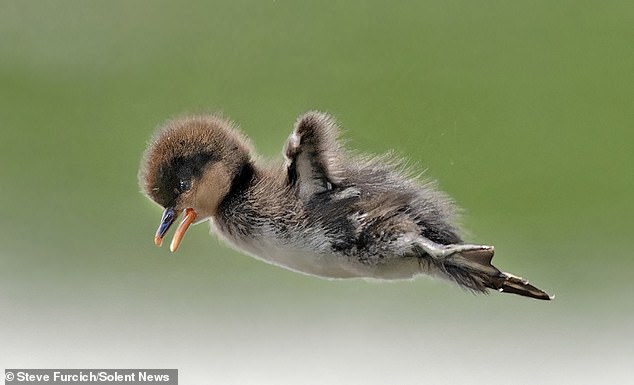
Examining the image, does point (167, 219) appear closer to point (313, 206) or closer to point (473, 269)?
point (313, 206)

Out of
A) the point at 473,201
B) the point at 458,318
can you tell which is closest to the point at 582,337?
the point at 458,318

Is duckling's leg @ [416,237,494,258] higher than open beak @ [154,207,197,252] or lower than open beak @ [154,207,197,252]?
lower

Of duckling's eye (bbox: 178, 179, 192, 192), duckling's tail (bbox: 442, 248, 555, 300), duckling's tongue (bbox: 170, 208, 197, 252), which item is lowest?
duckling's tail (bbox: 442, 248, 555, 300)

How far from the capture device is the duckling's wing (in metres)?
1.33

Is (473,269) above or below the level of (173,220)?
below

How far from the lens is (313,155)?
1382 millimetres

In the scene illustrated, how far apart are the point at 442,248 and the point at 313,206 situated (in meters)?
0.19

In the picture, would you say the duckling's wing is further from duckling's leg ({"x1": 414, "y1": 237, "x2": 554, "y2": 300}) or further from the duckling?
duckling's leg ({"x1": 414, "y1": 237, "x2": 554, "y2": 300})

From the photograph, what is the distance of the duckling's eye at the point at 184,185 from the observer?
4.61ft
